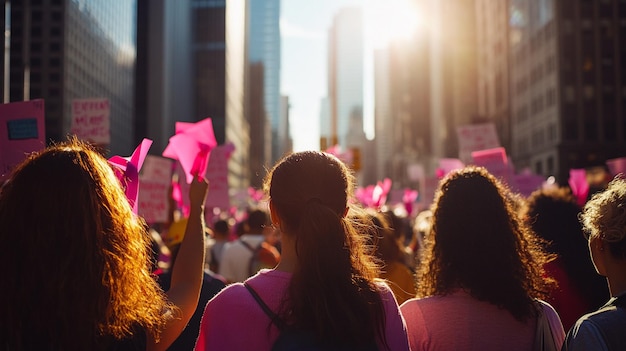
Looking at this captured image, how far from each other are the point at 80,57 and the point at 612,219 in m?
70.8

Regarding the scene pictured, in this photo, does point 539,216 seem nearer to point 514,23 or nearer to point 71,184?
point 71,184

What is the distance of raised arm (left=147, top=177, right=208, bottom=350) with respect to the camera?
2.63 metres

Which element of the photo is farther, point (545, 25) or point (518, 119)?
point (518, 119)

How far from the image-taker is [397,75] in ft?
594

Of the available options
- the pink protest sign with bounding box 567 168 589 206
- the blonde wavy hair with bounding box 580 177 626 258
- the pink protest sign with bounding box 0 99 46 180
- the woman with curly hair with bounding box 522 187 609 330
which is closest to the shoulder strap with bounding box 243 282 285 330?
the blonde wavy hair with bounding box 580 177 626 258

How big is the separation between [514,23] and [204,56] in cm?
5213

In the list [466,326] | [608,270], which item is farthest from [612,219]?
[466,326]

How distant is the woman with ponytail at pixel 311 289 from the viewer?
244 cm

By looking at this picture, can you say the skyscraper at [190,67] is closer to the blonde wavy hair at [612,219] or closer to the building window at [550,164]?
the building window at [550,164]

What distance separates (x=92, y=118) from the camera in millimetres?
8070

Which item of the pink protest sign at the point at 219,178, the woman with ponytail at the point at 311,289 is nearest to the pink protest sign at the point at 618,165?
the pink protest sign at the point at 219,178

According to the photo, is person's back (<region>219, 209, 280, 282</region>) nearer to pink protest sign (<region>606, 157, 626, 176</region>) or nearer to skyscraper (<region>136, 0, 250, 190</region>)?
pink protest sign (<region>606, 157, 626, 176</region>)

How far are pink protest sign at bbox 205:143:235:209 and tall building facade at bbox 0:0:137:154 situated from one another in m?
41.7

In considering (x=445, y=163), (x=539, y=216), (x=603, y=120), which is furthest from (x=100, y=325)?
(x=603, y=120)
